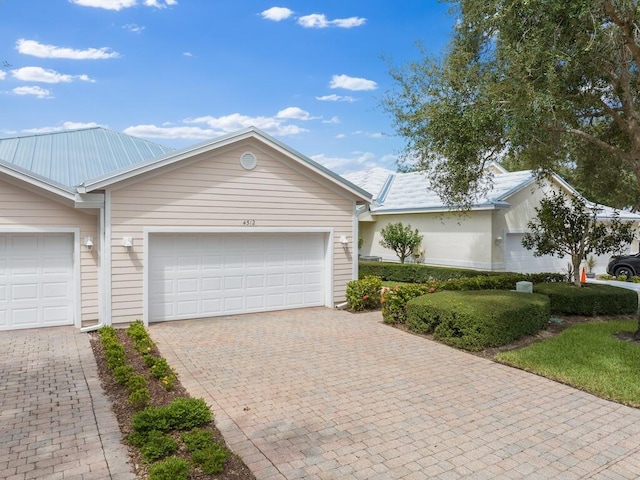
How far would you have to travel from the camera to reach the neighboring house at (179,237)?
9656mm

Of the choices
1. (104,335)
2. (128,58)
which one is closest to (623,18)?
(104,335)

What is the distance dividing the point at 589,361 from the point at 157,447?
695 centimetres

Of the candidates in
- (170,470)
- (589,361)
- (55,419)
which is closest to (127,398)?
(55,419)

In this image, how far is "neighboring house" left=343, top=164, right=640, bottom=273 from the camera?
56.0 feet

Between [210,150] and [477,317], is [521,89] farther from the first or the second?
[210,150]

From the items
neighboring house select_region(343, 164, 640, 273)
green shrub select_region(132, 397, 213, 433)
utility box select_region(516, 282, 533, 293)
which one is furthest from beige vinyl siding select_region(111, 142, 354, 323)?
neighboring house select_region(343, 164, 640, 273)

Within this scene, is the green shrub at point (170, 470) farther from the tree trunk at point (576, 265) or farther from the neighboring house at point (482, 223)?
the neighboring house at point (482, 223)

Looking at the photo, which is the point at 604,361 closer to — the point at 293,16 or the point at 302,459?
the point at 302,459

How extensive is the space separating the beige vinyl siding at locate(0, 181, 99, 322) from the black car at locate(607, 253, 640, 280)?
67.3 feet

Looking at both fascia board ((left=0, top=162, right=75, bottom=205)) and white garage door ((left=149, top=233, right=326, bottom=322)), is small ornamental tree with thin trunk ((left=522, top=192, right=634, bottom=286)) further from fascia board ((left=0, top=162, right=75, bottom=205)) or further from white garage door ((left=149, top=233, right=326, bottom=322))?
fascia board ((left=0, top=162, right=75, bottom=205))

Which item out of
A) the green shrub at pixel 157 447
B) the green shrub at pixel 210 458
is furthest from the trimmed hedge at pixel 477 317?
the green shrub at pixel 157 447

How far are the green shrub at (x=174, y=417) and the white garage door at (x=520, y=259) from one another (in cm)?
1491

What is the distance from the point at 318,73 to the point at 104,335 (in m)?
15.3

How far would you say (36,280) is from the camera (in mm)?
9969
